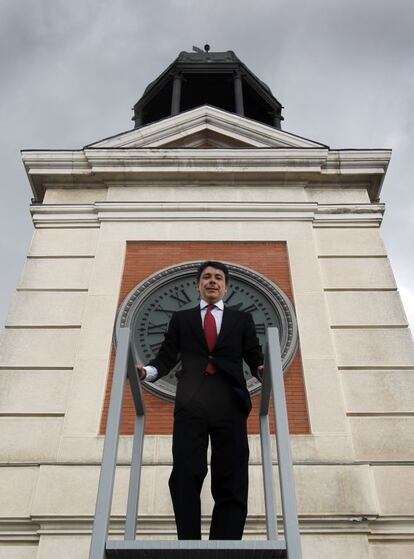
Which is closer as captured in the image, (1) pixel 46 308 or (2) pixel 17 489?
(2) pixel 17 489

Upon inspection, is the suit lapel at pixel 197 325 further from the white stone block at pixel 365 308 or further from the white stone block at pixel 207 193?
the white stone block at pixel 207 193

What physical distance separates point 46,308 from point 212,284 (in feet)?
13.7

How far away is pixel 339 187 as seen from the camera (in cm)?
948

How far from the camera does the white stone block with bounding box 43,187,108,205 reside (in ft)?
30.3

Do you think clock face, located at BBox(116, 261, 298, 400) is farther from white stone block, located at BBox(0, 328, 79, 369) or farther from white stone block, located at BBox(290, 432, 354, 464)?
white stone block, located at BBox(290, 432, 354, 464)

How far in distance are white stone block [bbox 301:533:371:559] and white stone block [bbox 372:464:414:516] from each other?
0.41 metres

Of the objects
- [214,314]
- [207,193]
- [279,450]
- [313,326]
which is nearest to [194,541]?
[279,450]

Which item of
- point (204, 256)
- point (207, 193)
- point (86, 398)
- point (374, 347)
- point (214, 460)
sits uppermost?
point (207, 193)

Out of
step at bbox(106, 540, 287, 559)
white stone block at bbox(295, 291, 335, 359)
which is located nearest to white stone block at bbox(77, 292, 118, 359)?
white stone block at bbox(295, 291, 335, 359)

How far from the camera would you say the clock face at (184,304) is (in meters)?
7.29

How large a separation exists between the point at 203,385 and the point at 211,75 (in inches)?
450

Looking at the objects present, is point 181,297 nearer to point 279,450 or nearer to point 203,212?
point 203,212

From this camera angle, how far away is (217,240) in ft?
28.0

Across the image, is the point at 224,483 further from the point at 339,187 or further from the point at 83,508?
the point at 339,187
